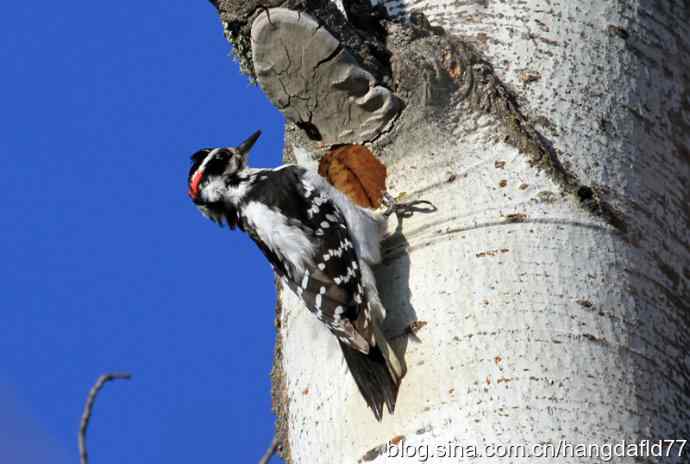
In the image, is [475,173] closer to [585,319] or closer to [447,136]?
[447,136]

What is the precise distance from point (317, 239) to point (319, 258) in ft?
0.30

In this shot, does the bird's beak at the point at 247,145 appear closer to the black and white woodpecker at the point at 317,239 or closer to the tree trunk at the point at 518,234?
the black and white woodpecker at the point at 317,239

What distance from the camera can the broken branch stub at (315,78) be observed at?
9.94 feet

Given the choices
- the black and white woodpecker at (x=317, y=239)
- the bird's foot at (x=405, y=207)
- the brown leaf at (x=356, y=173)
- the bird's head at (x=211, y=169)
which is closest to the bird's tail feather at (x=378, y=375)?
the black and white woodpecker at (x=317, y=239)

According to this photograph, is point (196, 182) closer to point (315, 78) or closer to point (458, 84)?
point (315, 78)

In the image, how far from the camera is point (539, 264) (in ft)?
8.61

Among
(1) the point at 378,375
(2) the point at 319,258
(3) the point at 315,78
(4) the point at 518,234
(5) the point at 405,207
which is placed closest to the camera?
(1) the point at 378,375

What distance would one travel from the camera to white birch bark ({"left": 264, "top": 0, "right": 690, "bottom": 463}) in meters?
2.46

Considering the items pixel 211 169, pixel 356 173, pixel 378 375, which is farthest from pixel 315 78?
pixel 211 169

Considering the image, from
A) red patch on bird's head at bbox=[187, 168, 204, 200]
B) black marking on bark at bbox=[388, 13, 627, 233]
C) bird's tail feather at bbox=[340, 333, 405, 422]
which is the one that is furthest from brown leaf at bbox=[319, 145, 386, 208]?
red patch on bird's head at bbox=[187, 168, 204, 200]

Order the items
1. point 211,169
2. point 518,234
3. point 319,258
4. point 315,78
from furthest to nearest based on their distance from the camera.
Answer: point 211,169 < point 319,258 < point 315,78 < point 518,234

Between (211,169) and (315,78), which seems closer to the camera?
(315,78)

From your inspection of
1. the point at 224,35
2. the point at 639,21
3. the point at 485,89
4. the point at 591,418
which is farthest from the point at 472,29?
the point at 591,418

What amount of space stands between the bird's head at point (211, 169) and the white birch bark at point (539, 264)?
813mm
